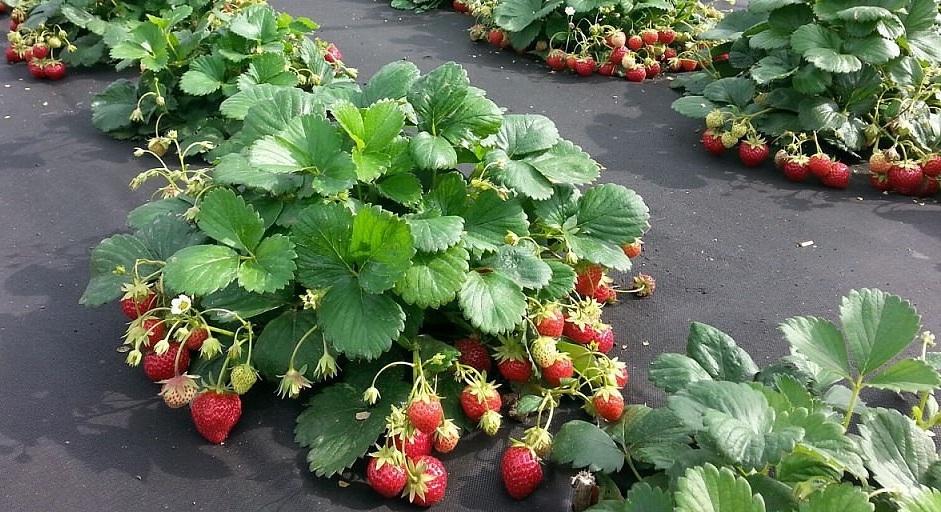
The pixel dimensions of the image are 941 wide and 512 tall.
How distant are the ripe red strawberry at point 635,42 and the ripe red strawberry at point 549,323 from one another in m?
2.47

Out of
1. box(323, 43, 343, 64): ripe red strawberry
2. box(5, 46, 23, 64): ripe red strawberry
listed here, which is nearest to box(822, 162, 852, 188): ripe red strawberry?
box(323, 43, 343, 64): ripe red strawberry

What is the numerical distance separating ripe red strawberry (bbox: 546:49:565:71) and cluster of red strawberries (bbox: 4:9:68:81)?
2347 mm

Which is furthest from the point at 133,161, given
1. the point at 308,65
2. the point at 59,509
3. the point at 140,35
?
the point at 59,509

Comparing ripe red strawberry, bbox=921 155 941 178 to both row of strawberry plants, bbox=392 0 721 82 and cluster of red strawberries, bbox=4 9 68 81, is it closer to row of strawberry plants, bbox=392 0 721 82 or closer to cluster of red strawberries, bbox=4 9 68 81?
row of strawberry plants, bbox=392 0 721 82

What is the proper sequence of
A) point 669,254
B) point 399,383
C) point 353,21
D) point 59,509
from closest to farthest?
point 59,509 → point 399,383 → point 669,254 → point 353,21

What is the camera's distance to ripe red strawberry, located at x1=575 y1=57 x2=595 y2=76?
3719 millimetres

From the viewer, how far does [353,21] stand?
457 cm

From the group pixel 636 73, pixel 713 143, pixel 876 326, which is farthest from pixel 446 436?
pixel 636 73

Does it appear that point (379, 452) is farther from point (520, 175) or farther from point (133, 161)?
point (133, 161)

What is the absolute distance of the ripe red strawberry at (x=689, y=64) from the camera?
381cm

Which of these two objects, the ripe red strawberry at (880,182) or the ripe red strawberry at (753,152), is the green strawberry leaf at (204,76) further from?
the ripe red strawberry at (880,182)

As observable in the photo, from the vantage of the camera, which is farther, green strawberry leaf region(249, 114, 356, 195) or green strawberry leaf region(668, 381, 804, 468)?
green strawberry leaf region(249, 114, 356, 195)

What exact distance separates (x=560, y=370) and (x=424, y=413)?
349mm

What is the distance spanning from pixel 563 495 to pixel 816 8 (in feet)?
7.15
